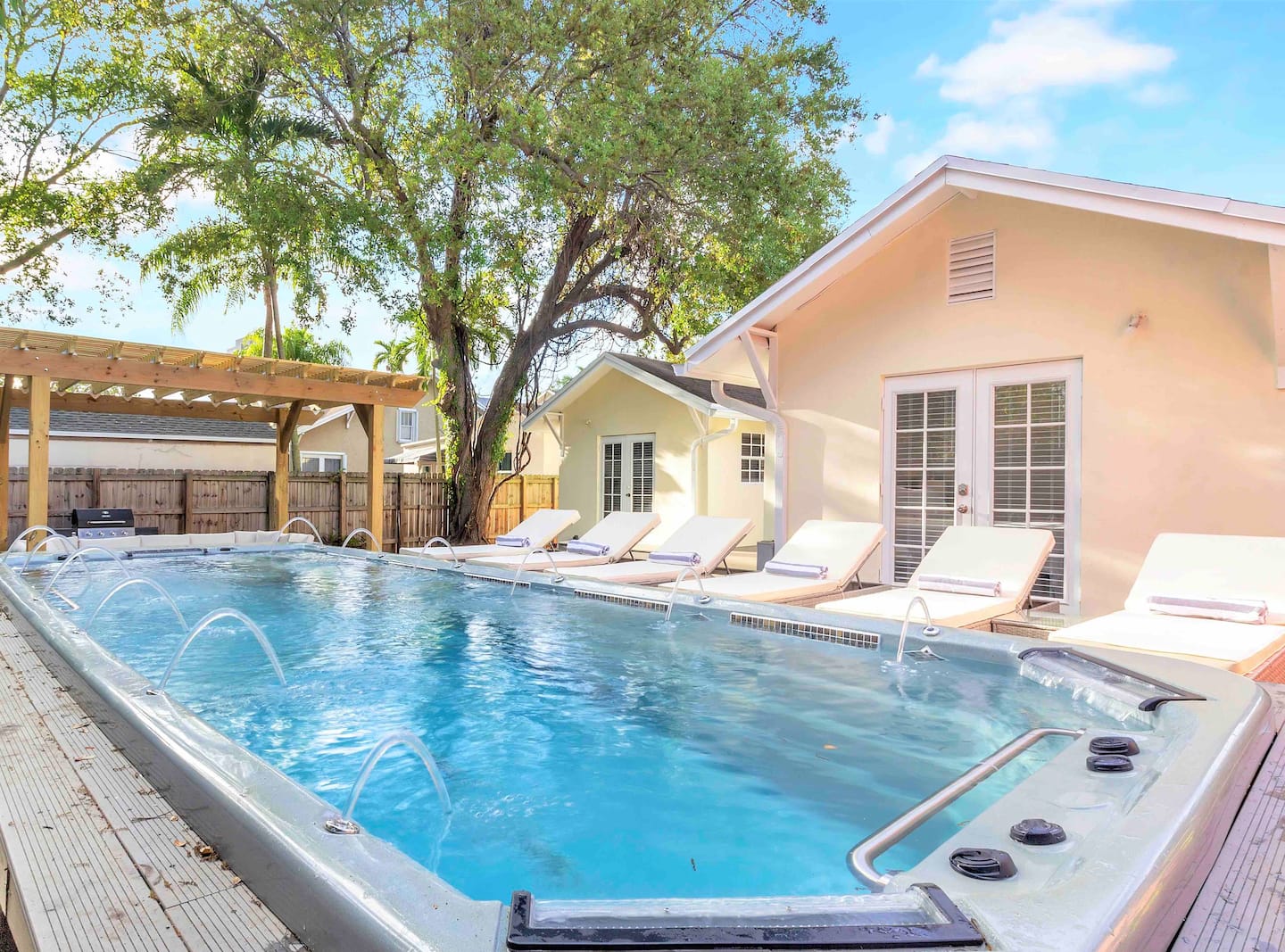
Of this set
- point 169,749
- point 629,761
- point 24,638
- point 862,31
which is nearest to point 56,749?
point 169,749

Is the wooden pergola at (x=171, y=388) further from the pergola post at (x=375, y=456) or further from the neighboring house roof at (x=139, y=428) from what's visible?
the neighboring house roof at (x=139, y=428)

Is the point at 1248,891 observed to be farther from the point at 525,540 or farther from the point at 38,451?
the point at 38,451

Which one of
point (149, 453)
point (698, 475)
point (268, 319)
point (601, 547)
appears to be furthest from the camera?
point (149, 453)

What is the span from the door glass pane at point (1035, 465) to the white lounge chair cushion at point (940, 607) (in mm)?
1719

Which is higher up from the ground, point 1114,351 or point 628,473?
point 1114,351

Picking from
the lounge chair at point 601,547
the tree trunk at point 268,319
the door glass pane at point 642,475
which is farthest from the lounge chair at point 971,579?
the tree trunk at point 268,319

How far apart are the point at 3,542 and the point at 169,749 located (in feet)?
34.0

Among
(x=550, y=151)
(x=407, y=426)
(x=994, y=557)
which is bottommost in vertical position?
(x=994, y=557)

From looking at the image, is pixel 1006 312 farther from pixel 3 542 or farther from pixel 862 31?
pixel 3 542

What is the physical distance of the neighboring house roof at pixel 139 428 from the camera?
65.1 ft

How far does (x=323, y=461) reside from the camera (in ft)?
85.9

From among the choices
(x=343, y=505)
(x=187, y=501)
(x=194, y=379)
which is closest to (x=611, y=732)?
(x=194, y=379)

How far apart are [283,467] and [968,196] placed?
1062cm

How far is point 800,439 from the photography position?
8.94 meters
